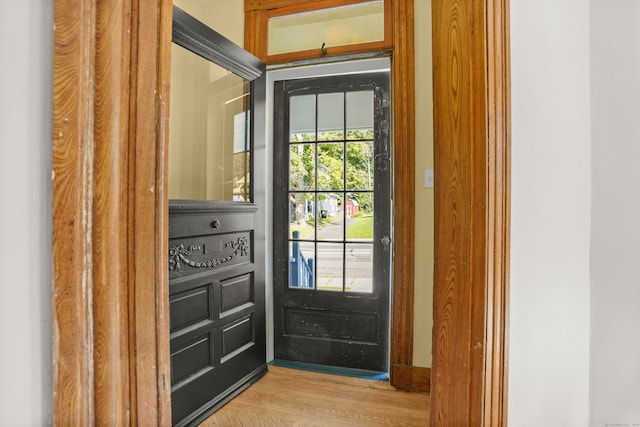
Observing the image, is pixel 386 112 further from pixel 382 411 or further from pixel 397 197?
pixel 382 411

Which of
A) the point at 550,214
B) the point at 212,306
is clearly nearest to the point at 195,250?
the point at 212,306

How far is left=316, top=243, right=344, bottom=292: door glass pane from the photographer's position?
2701mm

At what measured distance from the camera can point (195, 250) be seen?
1.94 meters

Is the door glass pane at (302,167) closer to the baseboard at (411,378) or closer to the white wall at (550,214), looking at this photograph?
the baseboard at (411,378)

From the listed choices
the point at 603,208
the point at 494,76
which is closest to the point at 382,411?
the point at 603,208

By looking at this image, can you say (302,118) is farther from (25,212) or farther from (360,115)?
(25,212)

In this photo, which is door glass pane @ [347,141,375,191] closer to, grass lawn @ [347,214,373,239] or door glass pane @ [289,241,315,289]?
grass lawn @ [347,214,373,239]

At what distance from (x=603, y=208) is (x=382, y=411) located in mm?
1541

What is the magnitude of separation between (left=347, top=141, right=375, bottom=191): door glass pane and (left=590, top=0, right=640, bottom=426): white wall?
1547 mm

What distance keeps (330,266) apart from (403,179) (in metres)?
0.85

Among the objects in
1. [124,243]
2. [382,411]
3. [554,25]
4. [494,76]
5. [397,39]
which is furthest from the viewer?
[397,39]

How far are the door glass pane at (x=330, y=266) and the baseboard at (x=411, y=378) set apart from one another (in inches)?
26.3

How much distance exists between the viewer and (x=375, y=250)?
8.54 ft

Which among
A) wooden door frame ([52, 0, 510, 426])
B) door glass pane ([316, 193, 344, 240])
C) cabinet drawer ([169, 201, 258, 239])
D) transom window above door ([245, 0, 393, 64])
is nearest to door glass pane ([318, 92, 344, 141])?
transom window above door ([245, 0, 393, 64])
